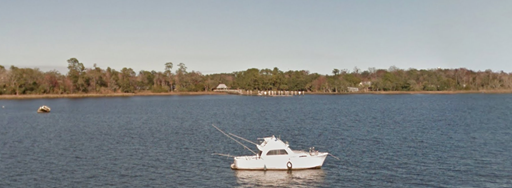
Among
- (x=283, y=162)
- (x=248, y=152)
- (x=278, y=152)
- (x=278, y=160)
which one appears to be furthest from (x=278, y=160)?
(x=248, y=152)

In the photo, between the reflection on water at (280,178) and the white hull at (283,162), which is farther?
the white hull at (283,162)

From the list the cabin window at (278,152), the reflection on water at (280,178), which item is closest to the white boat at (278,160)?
the cabin window at (278,152)

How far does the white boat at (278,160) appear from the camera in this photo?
115 feet

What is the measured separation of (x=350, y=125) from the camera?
220ft

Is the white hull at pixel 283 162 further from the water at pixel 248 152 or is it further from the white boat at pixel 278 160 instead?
the water at pixel 248 152

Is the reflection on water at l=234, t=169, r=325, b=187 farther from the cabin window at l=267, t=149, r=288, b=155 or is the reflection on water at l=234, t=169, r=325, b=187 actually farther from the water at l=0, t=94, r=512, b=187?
the cabin window at l=267, t=149, r=288, b=155

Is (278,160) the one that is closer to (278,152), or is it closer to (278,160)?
(278,160)

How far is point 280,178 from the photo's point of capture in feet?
109

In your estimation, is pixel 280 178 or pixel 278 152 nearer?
pixel 280 178

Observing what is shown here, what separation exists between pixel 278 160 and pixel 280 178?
2.36 meters

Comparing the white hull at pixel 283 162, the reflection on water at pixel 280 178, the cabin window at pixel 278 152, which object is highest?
the cabin window at pixel 278 152

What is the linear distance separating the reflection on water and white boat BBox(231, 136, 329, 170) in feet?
1.69

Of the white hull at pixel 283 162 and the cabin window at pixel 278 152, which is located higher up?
the cabin window at pixel 278 152

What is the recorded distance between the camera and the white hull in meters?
35.2
